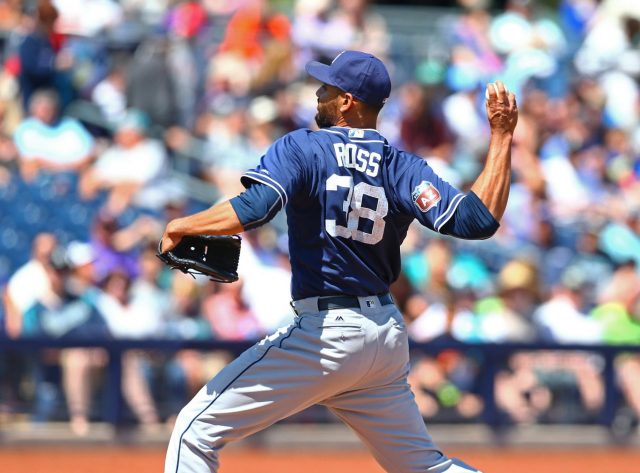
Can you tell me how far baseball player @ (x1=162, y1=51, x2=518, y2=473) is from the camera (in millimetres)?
4660

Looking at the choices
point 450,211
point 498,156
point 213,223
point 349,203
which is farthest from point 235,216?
point 498,156

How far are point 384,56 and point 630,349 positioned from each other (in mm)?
4607

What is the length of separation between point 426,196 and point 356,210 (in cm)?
28

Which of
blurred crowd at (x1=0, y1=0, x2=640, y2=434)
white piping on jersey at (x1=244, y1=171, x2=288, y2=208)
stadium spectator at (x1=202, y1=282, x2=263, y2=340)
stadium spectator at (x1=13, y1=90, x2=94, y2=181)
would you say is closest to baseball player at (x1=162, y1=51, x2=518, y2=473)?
white piping on jersey at (x1=244, y1=171, x2=288, y2=208)

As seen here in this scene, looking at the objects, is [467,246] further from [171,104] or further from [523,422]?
[171,104]

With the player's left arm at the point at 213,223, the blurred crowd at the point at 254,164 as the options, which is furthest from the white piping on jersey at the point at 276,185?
the blurred crowd at the point at 254,164

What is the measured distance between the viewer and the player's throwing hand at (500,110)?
4.72 meters

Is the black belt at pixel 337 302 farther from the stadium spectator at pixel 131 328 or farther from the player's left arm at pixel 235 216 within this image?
the stadium spectator at pixel 131 328

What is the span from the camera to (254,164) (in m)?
11.9

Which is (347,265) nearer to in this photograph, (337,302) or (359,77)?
(337,302)

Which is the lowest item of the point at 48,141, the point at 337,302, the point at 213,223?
the point at 337,302

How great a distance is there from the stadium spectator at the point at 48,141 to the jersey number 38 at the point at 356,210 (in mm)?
7356

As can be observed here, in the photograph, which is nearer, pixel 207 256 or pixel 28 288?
pixel 207 256

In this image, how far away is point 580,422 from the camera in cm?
1075
